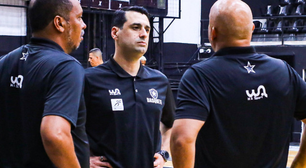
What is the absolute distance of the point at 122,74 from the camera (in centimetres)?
304

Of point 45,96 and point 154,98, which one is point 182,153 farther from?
point 154,98

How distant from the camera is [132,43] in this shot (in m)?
3.12

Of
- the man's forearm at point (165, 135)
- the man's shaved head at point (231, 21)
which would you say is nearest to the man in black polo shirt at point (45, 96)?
the man's shaved head at point (231, 21)

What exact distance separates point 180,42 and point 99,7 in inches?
133

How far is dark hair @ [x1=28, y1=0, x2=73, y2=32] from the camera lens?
2152 millimetres

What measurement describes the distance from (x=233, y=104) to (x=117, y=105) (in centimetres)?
97

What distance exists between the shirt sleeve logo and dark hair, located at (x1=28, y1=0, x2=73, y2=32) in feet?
2.74

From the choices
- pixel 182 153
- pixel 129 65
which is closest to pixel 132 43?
pixel 129 65

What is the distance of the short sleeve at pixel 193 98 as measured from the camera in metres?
2.10

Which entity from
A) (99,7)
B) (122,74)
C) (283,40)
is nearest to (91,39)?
(99,7)

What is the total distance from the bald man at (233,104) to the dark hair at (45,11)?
0.66m

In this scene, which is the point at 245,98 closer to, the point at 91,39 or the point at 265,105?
the point at 265,105

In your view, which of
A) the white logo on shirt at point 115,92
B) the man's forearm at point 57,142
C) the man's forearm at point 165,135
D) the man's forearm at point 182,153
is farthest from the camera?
the man's forearm at point 165,135

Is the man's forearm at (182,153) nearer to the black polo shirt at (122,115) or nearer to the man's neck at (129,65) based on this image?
the black polo shirt at (122,115)
